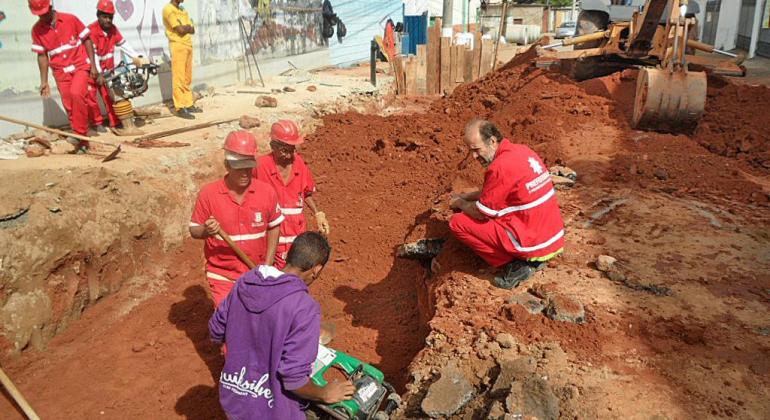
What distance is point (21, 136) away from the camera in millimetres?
7527

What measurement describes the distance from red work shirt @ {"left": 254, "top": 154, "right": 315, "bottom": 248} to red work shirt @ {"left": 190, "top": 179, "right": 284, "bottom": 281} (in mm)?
529

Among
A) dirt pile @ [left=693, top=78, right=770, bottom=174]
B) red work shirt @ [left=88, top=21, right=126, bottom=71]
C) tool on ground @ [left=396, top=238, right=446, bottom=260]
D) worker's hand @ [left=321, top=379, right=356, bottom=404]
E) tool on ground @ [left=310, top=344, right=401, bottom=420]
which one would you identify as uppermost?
red work shirt @ [left=88, top=21, right=126, bottom=71]

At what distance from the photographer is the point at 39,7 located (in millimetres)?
6789

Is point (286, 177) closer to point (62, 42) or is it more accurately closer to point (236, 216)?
point (236, 216)

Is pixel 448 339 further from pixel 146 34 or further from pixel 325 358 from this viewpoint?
pixel 146 34

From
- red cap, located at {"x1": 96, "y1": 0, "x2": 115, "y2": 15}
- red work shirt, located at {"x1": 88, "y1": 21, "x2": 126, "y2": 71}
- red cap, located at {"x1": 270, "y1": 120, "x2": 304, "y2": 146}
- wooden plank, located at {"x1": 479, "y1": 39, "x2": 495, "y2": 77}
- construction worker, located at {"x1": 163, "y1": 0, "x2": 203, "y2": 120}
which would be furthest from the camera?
wooden plank, located at {"x1": 479, "y1": 39, "x2": 495, "y2": 77}

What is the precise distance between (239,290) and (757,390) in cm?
292

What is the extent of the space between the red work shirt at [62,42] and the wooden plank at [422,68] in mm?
8400

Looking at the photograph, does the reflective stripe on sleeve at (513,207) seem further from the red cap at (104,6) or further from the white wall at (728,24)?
the white wall at (728,24)

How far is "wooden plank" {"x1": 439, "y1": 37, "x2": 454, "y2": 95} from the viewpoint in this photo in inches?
550

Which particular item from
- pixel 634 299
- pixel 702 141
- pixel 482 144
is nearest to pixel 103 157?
pixel 482 144

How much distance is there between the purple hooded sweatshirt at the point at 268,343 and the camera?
8.28 feet

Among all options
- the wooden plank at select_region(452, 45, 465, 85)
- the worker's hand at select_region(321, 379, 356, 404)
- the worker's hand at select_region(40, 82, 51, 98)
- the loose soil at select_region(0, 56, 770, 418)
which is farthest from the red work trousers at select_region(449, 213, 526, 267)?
the wooden plank at select_region(452, 45, 465, 85)

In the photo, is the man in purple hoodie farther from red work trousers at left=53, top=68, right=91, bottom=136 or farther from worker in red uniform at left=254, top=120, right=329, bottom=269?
red work trousers at left=53, top=68, right=91, bottom=136
